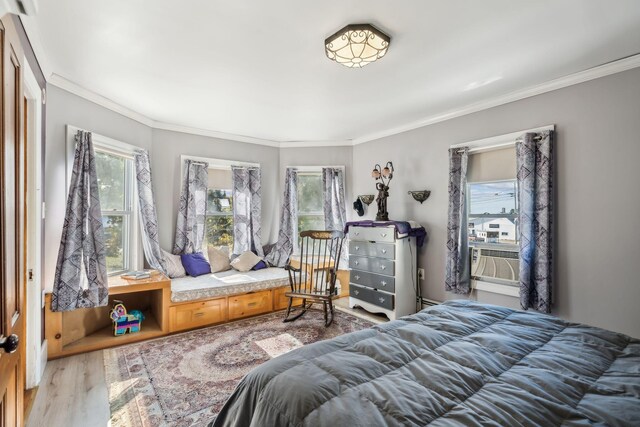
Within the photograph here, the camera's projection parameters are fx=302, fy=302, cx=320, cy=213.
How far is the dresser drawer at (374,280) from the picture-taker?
363 cm

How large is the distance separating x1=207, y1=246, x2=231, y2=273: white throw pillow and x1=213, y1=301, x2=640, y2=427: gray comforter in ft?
10.0

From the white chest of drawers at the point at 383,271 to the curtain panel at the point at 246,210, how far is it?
1.51 meters

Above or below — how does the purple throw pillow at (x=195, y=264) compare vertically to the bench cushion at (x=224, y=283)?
above

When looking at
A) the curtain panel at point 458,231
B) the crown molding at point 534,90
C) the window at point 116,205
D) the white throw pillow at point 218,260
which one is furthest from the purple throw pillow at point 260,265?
the crown molding at point 534,90

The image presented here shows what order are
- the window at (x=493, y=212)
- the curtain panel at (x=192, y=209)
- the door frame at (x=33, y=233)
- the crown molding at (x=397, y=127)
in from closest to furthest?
the door frame at (x=33, y=233) → the crown molding at (x=397, y=127) → the window at (x=493, y=212) → the curtain panel at (x=192, y=209)

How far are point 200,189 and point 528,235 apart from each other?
3.94 m

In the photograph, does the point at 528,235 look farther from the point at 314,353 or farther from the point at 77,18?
the point at 77,18

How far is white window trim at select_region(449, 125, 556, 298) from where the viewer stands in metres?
3.03

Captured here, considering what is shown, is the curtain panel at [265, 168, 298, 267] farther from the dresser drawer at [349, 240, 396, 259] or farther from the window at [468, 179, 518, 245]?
Result: the window at [468, 179, 518, 245]

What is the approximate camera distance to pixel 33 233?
232 centimetres

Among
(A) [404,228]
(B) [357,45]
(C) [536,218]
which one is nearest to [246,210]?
(A) [404,228]

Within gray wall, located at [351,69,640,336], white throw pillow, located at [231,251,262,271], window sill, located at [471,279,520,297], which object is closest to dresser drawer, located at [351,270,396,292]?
window sill, located at [471,279,520,297]

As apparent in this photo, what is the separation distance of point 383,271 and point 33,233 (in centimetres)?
333

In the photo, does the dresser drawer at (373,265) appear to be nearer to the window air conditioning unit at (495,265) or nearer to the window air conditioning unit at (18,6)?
the window air conditioning unit at (495,265)
